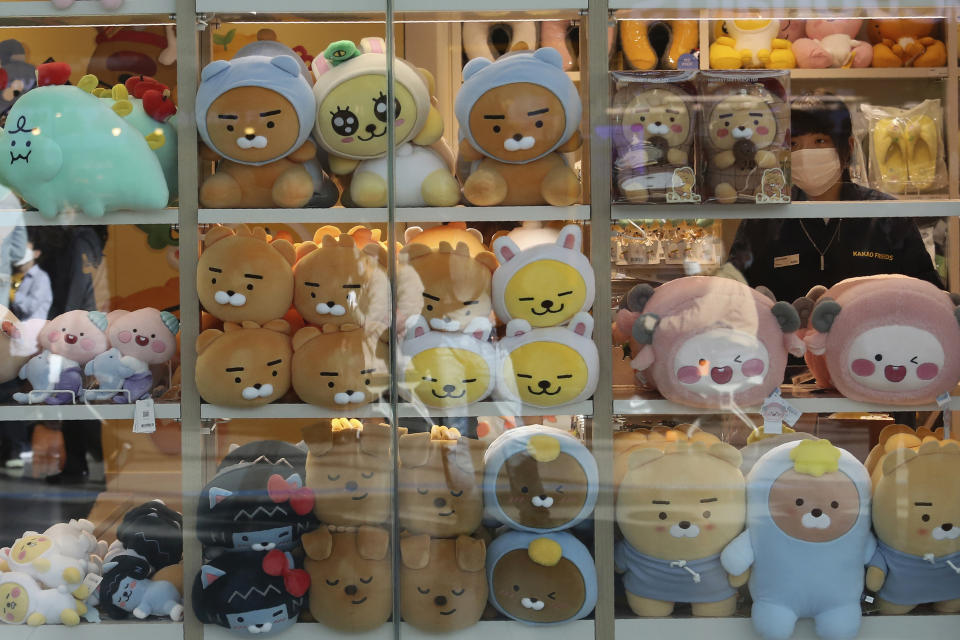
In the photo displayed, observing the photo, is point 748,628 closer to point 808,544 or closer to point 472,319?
point 808,544

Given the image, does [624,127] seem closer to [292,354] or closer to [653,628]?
[292,354]

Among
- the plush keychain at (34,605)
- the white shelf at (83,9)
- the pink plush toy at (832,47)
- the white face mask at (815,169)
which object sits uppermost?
the white shelf at (83,9)

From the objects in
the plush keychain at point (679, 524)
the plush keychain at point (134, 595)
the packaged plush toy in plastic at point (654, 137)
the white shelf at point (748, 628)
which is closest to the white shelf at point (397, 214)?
the packaged plush toy in plastic at point (654, 137)

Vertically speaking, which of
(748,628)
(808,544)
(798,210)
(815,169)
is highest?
(815,169)

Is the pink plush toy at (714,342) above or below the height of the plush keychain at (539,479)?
above

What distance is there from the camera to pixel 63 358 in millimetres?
1940

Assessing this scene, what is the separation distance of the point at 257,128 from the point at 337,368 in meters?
0.59

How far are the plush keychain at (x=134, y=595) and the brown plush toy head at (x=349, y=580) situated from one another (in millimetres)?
337

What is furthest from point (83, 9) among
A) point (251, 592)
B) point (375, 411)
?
point (251, 592)

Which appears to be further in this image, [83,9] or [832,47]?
[832,47]

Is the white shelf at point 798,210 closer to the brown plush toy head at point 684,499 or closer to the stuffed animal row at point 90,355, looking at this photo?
the brown plush toy head at point 684,499

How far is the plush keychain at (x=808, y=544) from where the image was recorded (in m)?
1.87

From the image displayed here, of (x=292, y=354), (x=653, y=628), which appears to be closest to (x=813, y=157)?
(x=653, y=628)

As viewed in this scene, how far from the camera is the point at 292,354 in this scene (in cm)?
189
